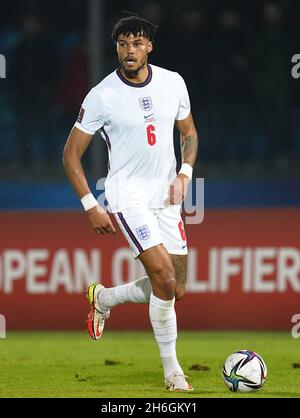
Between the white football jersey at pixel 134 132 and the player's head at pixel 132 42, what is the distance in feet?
0.48

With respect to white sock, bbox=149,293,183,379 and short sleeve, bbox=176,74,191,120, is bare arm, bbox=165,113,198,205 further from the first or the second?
white sock, bbox=149,293,183,379

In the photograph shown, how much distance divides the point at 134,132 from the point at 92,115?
0.29 metres

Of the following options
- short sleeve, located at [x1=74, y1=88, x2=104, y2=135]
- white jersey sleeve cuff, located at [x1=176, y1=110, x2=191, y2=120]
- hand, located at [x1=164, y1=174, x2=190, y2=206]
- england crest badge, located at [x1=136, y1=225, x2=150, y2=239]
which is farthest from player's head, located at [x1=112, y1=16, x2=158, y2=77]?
england crest badge, located at [x1=136, y1=225, x2=150, y2=239]

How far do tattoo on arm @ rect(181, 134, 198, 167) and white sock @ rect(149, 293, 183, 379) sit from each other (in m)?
0.97

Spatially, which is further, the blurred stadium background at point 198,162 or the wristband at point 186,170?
the blurred stadium background at point 198,162

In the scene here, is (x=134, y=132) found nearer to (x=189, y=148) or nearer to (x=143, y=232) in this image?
(x=189, y=148)

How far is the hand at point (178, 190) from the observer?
8.02 m

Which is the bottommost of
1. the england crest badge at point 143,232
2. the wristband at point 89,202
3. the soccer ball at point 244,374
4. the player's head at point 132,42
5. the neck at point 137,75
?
the soccer ball at point 244,374

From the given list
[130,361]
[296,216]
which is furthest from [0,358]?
[296,216]

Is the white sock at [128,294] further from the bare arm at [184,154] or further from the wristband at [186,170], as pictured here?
the wristband at [186,170]

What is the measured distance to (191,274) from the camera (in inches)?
450

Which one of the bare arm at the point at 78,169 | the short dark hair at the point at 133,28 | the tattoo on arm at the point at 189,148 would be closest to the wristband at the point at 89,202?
the bare arm at the point at 78,169

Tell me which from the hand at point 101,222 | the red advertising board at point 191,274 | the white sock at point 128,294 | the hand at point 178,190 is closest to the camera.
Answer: the hand at point 101,222

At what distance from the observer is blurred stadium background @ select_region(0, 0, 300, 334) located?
11.4m
